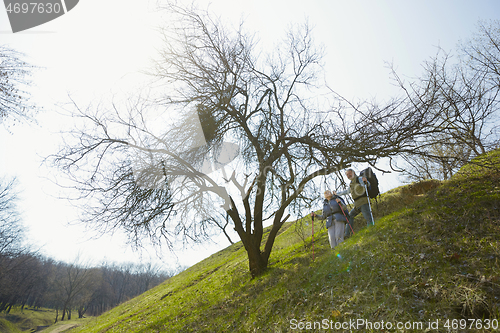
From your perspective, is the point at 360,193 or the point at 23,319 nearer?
the point at 360,193

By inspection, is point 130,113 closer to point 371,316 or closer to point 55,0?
point 55,0

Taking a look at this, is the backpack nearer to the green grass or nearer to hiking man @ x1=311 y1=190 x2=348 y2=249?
hiking man @ x1=311 y1=190 x2=348 y2=249

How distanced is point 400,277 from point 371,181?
13.1 ft

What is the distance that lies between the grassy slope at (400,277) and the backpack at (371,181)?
93cm

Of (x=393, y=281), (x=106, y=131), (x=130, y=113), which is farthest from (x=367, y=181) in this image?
(x=106, y=131)

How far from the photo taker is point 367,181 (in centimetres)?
746

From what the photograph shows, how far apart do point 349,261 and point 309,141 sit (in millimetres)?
3464

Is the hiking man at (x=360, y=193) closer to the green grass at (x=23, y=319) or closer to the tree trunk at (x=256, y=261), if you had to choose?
the tree trunk at (x=256, y=261)

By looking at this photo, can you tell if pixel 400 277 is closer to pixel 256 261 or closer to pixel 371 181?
pixel 371 181

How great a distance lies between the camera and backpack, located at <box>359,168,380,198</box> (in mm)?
7512

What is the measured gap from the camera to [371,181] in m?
7.62

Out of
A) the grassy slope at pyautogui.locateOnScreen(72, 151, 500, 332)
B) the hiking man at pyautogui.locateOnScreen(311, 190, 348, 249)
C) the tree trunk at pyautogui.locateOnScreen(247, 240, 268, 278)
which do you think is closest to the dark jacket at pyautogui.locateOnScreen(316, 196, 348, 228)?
the hiking man at pyautogui.locateOnScreen(311, 190, 348, 249)

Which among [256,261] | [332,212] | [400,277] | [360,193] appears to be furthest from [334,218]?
[400,277]

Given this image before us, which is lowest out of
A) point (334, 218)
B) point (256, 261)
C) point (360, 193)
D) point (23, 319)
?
point (23, 319)
